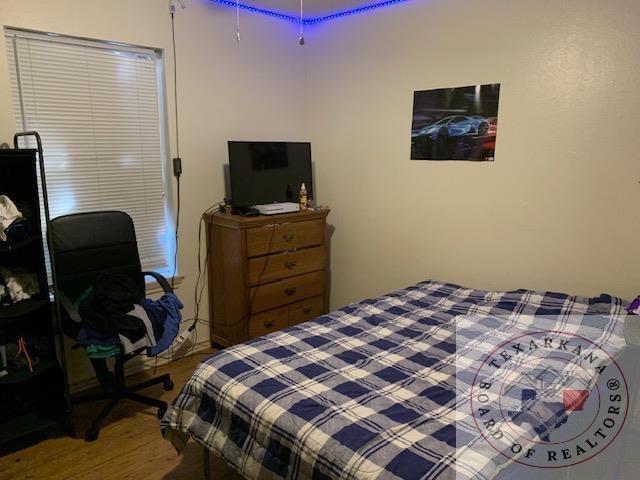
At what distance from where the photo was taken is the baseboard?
2.83m

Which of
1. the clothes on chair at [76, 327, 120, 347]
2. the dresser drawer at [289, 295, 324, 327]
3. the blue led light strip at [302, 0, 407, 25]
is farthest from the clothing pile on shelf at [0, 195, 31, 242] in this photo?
the blue led light strip at [302, 0, 407, 25]

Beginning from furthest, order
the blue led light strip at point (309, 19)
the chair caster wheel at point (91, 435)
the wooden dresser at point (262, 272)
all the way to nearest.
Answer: the blue led light strip at point (309, 19)
the wooden dresser at point (262, 272)
the chair caster wheel at point (91, 435)

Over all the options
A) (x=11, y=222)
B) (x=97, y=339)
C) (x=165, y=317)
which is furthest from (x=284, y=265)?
(x=11, y=222)

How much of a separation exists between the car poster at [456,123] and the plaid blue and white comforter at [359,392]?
1.00 m

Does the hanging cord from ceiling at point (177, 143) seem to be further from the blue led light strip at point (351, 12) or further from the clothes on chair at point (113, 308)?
the blue led light strip at point (351, 12)

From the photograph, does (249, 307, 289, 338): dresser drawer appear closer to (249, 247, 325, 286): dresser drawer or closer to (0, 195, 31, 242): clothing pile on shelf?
(249, 247, 325, 286): dresser drawer

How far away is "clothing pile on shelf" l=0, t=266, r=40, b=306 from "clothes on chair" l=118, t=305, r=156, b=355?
0.50 metres

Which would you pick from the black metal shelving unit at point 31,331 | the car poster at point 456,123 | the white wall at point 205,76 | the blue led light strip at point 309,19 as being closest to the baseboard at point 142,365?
the white wall at point 205,76

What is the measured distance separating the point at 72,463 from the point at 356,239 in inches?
93.0

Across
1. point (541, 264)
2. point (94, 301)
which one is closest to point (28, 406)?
point (94, 301)

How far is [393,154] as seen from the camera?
3.32 meters

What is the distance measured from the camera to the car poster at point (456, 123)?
280 cm

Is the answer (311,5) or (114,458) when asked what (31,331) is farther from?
(311,5)

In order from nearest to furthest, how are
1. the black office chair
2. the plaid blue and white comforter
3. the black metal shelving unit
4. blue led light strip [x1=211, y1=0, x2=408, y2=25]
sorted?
1. the plaid blue and white comforter
2. the black metal shelving unit
3. the black office chair
4. blue led light strip [x1=211, y1=0, x2=408, y2=25]
